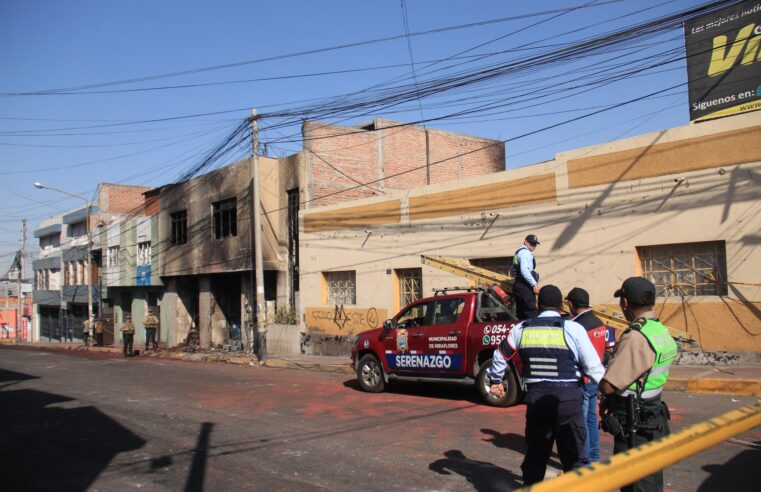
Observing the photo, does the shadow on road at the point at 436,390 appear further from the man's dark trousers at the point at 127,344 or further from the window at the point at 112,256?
the window at the point at 112,256

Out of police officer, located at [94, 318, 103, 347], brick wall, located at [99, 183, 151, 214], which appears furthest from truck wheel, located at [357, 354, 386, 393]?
brick wall, located at [99, 183, 151, 214]

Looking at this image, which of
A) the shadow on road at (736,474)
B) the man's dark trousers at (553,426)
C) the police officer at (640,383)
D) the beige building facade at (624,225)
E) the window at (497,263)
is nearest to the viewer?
the police officer at (640,383)

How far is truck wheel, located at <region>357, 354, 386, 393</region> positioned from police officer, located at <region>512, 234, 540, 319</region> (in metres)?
3.31

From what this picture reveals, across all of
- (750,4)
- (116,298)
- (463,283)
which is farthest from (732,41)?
(116,298)

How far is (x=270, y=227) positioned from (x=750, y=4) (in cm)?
1659

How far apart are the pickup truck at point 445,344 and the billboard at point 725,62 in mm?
6222

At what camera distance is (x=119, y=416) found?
9.65m

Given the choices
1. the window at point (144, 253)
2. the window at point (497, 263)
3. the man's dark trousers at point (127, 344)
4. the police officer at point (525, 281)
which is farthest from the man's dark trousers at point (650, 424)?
the window at point (144, 253)

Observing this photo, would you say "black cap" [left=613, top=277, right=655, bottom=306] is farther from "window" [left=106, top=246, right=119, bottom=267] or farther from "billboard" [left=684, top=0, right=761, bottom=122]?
"window" [left=106, top=246, right=119, bottom=267]

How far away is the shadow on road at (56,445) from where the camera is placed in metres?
6.36

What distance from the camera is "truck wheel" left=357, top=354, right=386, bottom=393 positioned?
11.7 meters

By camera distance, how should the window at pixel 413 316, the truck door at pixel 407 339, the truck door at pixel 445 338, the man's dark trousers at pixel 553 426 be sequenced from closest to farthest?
1. the man's dark trousers at pixel 553 426
2. the truck door at pixel 445 338
3. the truck door at pixel 407 339
4. the window at pixel 413 316

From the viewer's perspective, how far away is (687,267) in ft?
40.0

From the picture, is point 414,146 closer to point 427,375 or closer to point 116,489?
point 427,375
